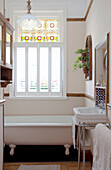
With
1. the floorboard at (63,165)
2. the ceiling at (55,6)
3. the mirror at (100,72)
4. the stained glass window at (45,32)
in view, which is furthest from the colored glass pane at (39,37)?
the floorboard at (63,165)

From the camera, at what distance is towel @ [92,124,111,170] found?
4.58 feet

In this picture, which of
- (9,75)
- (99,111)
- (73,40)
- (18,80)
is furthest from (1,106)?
(73,40)

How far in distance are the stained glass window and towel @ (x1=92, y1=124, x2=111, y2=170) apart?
3.33 m

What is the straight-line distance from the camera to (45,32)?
4.68 meters

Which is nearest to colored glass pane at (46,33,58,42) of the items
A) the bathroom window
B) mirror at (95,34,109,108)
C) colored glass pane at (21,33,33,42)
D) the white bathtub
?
the bathroom window

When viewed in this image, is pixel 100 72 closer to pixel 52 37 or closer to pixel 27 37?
pixel 52 37

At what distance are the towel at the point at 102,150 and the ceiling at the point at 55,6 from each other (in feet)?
11.5

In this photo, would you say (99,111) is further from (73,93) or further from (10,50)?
(73,93)

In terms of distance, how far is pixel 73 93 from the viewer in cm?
459

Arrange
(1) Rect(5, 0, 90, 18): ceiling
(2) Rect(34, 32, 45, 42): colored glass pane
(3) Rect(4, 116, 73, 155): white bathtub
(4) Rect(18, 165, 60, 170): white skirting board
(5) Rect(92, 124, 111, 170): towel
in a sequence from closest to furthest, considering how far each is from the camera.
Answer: (5) Rect(92, 124, 111, 170): towel
(4) Rect(18, 165, 60, 170): white skirting board
(3) Rect(4, 116, 73, 155): white bathtub
(1) Rect(5, 0, 90, 18): ceiling
(2) Rect(34, 32, 45, 42): colored glass pane

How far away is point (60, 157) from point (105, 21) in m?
2.33

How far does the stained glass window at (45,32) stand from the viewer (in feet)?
15.3

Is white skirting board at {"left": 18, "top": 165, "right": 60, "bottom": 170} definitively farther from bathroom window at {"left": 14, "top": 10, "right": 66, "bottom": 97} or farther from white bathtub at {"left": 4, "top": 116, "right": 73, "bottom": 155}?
bathroom window at {"left": 14, "top": 10, "right": 66, "bottom": 97}

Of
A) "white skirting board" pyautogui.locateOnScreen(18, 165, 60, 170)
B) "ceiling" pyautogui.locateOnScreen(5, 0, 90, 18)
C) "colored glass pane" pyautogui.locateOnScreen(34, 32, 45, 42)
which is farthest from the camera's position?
"colored glass pane" pyautogui.locateOnScreen(34, 32, 45, 42)
